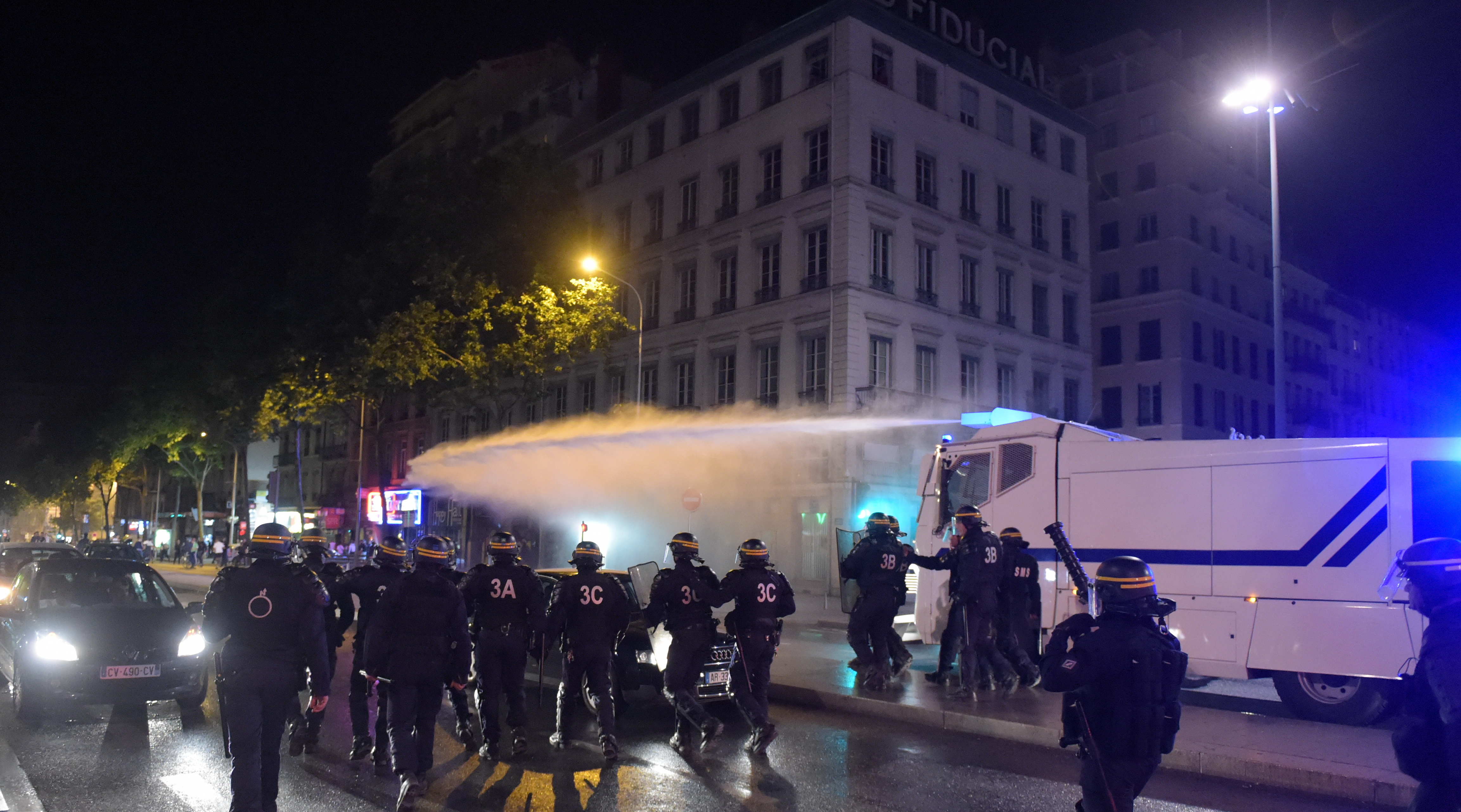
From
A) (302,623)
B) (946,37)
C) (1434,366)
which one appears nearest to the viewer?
(302,623)

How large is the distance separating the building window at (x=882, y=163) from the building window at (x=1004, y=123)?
6.02m

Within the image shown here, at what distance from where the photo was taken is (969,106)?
115ft

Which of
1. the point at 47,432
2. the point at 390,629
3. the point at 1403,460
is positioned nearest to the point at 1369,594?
the point at 1403,460

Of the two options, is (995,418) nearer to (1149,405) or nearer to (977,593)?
(977,593)

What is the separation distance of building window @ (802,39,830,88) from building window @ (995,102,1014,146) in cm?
766

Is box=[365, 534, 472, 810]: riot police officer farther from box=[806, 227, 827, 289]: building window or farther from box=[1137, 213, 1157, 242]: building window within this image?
box=[1137, 213, 1157, 242]: building window

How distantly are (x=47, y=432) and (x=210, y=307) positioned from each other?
42.2 metres

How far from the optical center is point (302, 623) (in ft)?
20.1

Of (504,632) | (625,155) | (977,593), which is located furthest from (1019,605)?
(625,155)

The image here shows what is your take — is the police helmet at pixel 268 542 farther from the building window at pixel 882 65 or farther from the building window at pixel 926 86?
the building window at pixel 926 86

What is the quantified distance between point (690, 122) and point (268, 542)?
32981 millimetres

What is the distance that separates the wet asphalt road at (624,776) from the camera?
6742 millimetres

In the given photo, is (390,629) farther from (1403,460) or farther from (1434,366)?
(1434,366)

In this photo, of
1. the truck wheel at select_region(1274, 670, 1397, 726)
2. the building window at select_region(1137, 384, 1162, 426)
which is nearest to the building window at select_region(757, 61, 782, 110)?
the building window at select_region(1137, 384, 1162, 426)
